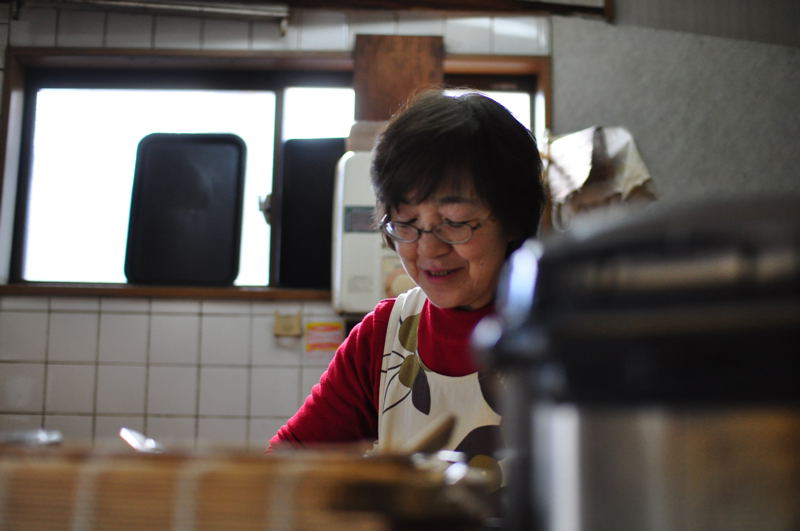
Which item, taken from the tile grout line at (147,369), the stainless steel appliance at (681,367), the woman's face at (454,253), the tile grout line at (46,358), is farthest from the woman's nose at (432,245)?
the tile grout line at (46,358)

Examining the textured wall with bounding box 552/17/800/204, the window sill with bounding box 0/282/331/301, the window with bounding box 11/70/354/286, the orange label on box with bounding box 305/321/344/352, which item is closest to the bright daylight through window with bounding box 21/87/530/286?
the window with bounding box 11/70/354/286

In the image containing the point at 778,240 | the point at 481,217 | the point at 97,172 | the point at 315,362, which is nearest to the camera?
the point at 778,240

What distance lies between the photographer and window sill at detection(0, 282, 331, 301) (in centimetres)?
291

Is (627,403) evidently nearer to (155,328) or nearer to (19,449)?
(19,449)

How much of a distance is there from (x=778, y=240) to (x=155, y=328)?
2911 millimetres

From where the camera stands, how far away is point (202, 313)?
2938 millimetres

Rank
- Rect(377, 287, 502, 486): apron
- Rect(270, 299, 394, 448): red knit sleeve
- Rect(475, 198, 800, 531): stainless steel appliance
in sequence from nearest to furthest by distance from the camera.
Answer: Rect(475, 198, 800, 531): stainless steel appliance
Rect(377, 287, 502, 486): apron
Rect(270, 299, 394, 448): red knit sleeve

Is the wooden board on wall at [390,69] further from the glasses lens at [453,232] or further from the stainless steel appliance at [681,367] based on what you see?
the stainless steel appliance at [681,367]

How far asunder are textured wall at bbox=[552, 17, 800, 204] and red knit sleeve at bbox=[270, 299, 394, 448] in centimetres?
196

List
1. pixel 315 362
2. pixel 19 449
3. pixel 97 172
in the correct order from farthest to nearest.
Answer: pixel 97 172
pixel 315 362
pixel 19 449

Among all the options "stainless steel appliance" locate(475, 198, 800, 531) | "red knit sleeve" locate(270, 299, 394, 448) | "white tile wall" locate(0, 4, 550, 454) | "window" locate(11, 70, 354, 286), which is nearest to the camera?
"stainless steel appliance" locate(475, 198, 800, 531)

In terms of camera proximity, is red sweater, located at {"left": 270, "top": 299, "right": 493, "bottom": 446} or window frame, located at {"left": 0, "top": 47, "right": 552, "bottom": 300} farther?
window frame, located at {"left": 0, "top": 47, "right": 552, "bottom": 300}

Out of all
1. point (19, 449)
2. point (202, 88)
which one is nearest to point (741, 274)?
point (19, 449)

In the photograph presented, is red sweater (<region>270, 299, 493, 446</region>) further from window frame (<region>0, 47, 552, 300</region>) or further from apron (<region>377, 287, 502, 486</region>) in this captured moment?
window frame (<region>0, 47, 552, 300</region>)
